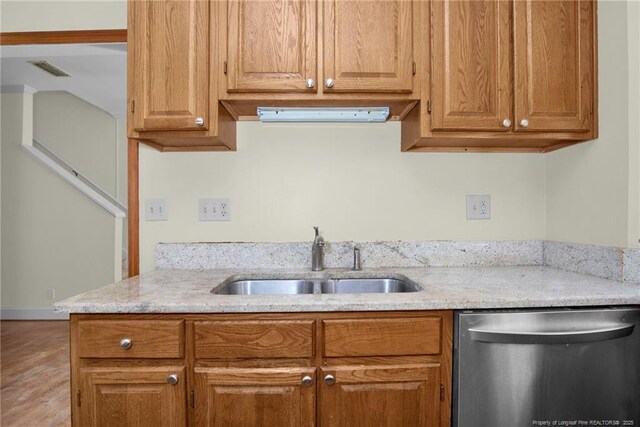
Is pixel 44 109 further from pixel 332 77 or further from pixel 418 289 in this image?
pixel 418 289

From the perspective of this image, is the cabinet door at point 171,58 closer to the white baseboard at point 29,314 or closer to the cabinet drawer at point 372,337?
the cabinet drawer at point 372,337

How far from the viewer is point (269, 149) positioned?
2068mm

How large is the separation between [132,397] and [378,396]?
0.82m

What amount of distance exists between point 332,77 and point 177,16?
0.70 metres

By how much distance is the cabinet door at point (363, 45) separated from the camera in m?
1.67

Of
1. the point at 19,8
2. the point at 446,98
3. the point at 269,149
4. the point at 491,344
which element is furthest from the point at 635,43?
the point at 19,8

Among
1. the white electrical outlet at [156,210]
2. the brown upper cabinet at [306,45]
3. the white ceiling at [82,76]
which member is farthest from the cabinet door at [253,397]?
the white ceiling at [82,76]

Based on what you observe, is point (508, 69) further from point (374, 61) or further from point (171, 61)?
point (171, 61)

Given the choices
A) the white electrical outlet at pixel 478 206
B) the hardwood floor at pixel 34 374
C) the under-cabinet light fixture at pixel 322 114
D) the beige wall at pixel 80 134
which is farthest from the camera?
the beige wall at pixel 80 134

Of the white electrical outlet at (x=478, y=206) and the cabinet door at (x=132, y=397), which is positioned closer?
the cabinet door at (x=132, y=397)

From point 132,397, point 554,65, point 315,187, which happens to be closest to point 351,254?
point 315,187

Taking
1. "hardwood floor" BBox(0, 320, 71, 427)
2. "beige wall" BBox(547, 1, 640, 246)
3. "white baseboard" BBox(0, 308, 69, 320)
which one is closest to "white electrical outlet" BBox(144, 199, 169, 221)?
"hardwood floor" BBox(0, 320, 71, 427)

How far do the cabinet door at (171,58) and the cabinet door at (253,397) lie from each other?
1015mm

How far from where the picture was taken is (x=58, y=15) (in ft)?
6.77
